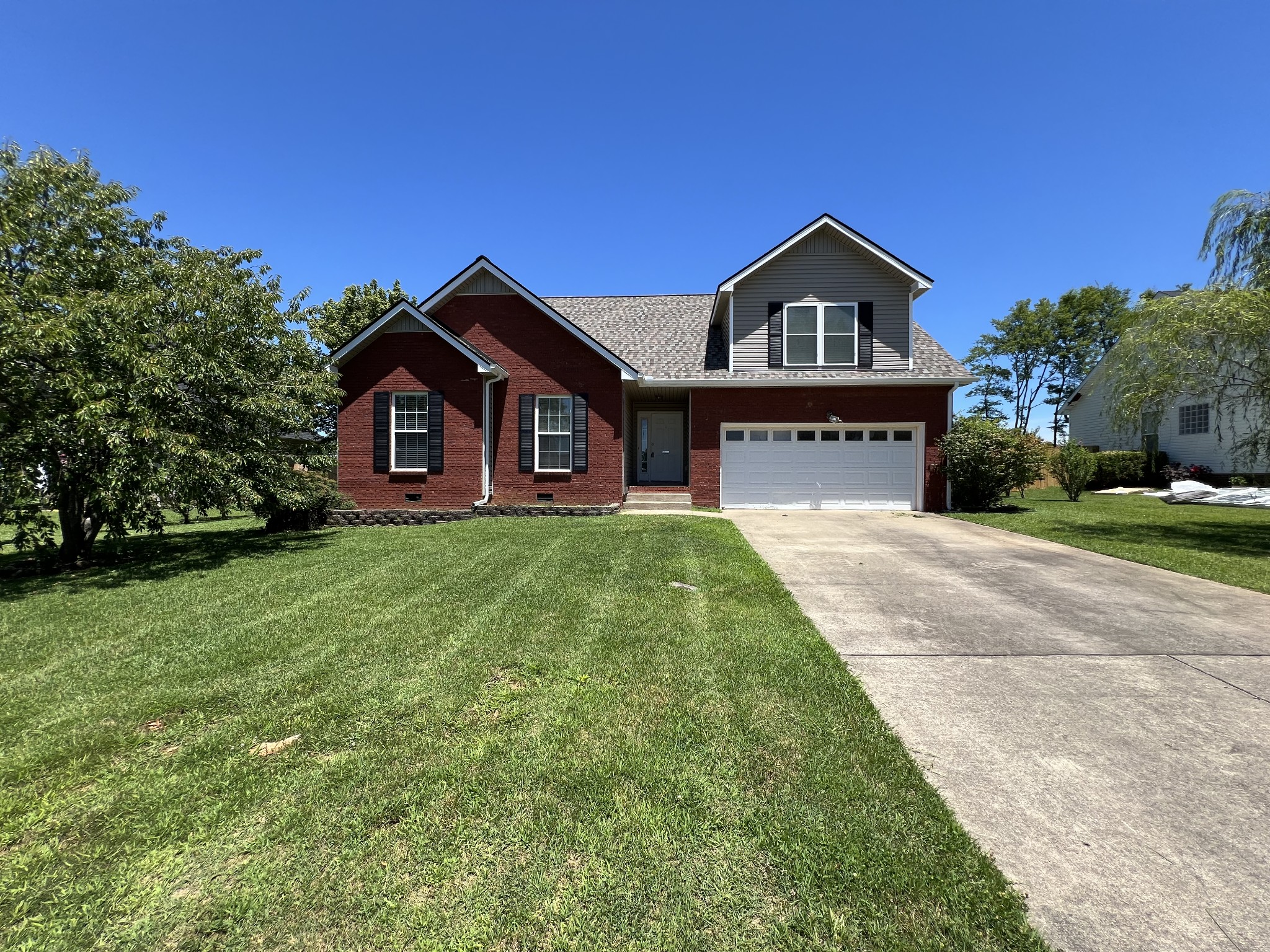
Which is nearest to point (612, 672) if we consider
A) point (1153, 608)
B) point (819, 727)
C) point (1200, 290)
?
point (819, 727)

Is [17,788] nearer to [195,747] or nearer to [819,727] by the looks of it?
[195,747]

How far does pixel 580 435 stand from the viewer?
1331 centimetres

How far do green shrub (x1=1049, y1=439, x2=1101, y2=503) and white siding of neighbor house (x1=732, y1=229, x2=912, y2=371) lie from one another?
7.82 m

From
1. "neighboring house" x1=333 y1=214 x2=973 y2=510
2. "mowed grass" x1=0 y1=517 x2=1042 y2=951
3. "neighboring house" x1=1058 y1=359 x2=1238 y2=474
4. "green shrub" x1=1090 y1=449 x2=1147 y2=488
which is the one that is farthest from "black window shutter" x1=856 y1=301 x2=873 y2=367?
"green shrub" x1=1090 y1=449 x2=1147 y2=488

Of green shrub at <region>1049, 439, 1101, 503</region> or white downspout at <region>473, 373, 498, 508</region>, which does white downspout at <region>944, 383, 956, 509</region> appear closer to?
green shrub at <region>1049, 439, 1101, 503</region>

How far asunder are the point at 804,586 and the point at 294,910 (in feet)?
17.4

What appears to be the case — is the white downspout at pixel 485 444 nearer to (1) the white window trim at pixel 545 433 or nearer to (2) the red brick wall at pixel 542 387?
(2) the red brick wall at pixel 542 387

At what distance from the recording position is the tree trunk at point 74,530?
26.2ft

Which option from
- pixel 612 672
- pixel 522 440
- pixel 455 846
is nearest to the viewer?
pixel 455 846

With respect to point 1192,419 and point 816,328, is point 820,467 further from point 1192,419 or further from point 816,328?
point 1192,419

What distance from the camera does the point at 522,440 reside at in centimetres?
1341

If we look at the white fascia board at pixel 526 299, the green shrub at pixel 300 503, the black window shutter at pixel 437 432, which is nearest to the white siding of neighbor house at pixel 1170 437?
the white fascia board at pixel 526 299

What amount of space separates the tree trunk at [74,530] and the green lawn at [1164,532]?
16.1m

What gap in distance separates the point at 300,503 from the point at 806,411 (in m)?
11.9
